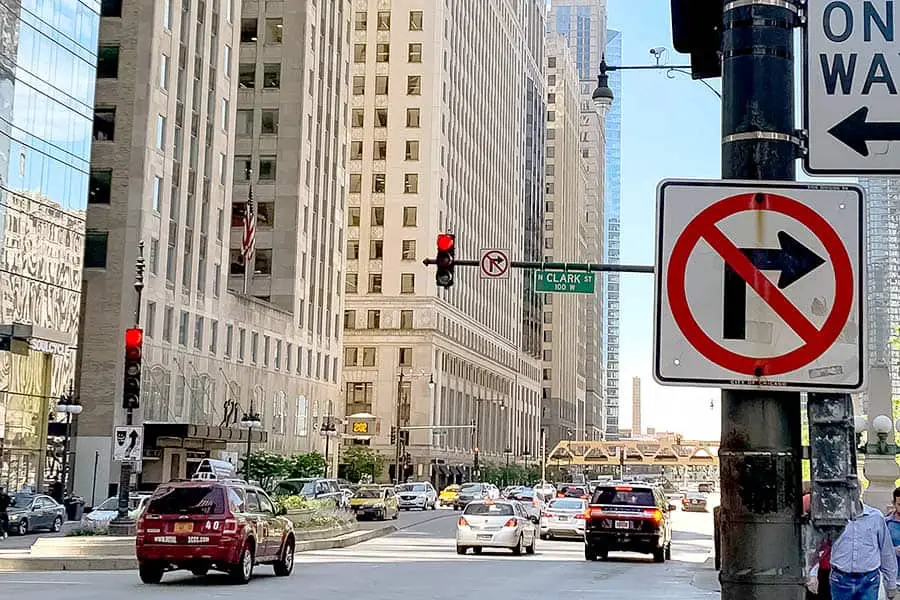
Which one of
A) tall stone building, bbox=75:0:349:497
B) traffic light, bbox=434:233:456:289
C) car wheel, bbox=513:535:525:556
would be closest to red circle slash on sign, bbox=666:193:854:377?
traffic light, bbox=434:233:456:289

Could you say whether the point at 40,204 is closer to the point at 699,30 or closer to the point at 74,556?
the point at 74,556

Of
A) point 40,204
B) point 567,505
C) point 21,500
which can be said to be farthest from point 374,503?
point 40,204

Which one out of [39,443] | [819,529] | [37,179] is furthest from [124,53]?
[819,529]

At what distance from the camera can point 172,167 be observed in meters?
63.8

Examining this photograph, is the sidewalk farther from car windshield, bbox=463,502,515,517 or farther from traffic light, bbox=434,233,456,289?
car windshield, bbox=463,502,515,517

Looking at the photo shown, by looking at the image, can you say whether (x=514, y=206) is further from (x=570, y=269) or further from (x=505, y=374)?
(x=570, y=269)

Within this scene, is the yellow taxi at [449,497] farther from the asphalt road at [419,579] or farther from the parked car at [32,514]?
the asphalt road at [419,579]

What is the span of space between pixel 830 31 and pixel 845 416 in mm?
4795

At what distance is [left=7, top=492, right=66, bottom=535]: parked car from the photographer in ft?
131

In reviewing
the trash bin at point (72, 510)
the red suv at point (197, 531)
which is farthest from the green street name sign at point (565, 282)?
the trash bin at point (72, 510)

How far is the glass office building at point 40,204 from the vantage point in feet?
168

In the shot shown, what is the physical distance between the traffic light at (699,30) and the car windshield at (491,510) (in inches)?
1135

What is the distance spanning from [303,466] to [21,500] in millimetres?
31001

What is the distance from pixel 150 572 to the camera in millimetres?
22344
